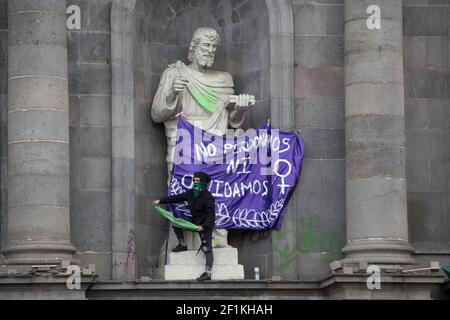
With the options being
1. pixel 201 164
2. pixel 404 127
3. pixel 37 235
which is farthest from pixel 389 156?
pixel 37 235

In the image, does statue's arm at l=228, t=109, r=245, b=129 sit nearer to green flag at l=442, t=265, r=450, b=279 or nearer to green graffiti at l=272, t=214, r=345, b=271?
green graffiti at l=272, t=214, r=345, b=271

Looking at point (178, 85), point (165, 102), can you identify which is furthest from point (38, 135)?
point (178, 85)

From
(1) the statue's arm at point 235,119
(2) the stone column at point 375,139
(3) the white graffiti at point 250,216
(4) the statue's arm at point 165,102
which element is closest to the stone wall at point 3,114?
(4) the statue's arm at point 165,102

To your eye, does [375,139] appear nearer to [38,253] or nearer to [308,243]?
[308,243]

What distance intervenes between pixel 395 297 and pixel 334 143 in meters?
4.90

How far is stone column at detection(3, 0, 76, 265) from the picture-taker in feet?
179

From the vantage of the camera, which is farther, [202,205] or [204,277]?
[202,205]

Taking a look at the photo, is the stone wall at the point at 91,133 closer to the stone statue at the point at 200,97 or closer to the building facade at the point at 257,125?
the building facade at the point at 257,125

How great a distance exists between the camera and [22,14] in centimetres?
5544

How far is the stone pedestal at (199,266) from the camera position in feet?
182

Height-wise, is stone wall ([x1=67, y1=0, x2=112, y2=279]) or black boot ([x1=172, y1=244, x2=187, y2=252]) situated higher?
stone wall ([x1=67, y1=0, x2=112, y2=279])

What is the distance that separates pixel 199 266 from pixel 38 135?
498cm

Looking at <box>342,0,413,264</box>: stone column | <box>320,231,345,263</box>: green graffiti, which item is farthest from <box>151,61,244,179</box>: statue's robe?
<box>320,231,345,263</box>: green graffiti

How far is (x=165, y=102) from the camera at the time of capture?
56.8 m
